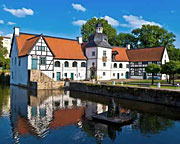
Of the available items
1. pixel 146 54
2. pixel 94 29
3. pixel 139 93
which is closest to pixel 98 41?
pixel 146 54

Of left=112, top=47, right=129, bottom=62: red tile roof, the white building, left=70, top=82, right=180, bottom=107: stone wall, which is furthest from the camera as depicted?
left=112, top=47, right=129, bottom=62: red tile roof

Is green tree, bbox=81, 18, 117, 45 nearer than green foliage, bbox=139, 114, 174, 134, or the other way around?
green foliage, bbox=139, 114, 174, 134

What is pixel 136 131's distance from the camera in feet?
35.8

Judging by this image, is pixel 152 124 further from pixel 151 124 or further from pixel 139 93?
pixel 139 93

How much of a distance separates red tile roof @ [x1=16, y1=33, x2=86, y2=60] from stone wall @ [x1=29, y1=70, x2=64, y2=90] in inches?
155

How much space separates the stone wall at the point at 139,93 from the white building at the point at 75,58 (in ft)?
Result: 29.4

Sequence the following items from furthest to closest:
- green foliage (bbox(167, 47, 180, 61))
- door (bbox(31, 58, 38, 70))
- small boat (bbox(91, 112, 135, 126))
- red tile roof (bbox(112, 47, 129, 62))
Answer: green foliage (bbox(167, 47, 180, 61))
red tile roof (bbox(112, 47, 129, 62))
door (bbox(31, 58, 38, 70))
small boat (bbox(91, 112, 135, 126))

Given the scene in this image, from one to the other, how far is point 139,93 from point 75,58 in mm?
18516

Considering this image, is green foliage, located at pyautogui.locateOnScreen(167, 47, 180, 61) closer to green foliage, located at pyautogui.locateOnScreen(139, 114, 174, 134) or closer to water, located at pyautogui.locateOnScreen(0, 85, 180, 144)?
water, located at pyautogui.locateOnScreen(0, 85, 180, 144)

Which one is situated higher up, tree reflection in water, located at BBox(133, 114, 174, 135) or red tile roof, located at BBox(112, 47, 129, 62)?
red tile roof, located at BBox(112, 47, 129, 62)

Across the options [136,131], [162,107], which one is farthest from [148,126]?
[162,107]

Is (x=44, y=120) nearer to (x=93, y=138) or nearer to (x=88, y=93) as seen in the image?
(x=93, y=138)

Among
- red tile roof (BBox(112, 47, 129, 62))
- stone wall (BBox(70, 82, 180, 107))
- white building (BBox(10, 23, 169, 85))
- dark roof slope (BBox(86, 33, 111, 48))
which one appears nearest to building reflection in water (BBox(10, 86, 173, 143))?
stone wall (BBox(70, 82, 180, 107))

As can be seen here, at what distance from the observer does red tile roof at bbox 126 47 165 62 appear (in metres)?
39.4
